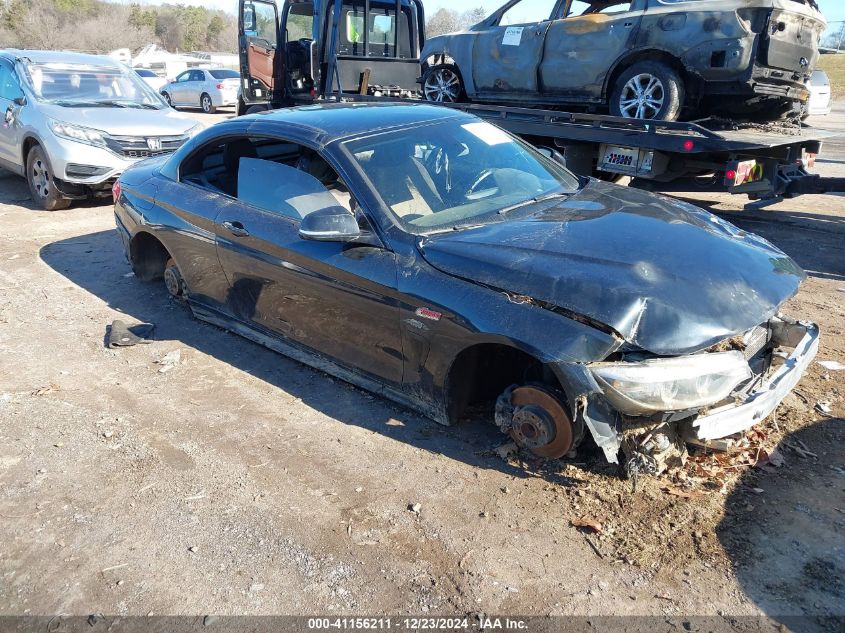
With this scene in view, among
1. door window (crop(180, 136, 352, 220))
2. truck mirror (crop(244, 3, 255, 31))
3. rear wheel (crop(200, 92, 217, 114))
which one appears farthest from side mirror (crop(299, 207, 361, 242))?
rear wheel (crop(200, 92, 217, 114))

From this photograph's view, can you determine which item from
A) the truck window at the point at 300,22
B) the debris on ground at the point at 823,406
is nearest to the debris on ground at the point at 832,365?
the debris on ground at the point at 823,406

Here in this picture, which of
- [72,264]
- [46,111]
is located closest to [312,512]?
[72,264]

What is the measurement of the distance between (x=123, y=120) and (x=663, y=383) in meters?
8.13

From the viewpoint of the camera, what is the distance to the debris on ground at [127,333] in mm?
4727

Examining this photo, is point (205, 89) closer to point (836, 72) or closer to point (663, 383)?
point (663, 383)

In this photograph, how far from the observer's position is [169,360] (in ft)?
14.9

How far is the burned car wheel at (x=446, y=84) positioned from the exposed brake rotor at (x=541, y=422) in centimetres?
705

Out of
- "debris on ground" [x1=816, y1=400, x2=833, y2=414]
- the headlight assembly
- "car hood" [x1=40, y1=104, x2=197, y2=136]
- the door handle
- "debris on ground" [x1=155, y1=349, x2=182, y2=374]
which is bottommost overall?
"debris on ground" [x1=155, y1=349, x2=182, y2=374]

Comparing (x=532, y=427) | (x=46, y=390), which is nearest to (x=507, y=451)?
(x=532, y=427)

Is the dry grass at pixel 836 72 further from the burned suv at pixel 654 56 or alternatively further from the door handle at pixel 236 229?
the door handle at pixel 236 229

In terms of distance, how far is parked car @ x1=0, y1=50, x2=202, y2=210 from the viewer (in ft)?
26.9

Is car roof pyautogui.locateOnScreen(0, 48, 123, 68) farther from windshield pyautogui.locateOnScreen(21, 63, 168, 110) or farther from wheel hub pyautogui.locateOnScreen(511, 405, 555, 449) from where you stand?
wheel hub pyautogui.locateOnScreen(511, 405, 555, 449)

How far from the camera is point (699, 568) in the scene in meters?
2.62

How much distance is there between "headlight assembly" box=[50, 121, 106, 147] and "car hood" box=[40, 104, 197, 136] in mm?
70
